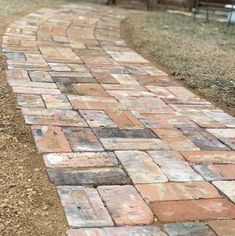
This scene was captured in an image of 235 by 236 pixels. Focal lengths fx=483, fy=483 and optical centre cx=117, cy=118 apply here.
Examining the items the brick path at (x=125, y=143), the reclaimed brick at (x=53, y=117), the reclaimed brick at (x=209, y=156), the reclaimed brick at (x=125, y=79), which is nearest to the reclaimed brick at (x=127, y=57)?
the brick path at (x=125, y=143)

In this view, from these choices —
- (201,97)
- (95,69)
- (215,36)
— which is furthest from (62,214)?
(215,36)

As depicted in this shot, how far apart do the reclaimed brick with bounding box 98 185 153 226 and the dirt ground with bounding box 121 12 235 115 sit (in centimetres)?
187

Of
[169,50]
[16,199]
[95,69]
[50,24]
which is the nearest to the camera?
[16,199]

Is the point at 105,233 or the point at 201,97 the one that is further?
the point at 201,97

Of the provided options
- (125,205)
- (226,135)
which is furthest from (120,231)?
(226,135)

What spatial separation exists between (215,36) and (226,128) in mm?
4369

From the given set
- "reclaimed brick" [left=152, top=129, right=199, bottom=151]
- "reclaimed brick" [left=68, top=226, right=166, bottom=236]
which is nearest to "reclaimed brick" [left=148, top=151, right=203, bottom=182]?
"reclaimed brick" [left=152, top=129, right=199, bottom=151]

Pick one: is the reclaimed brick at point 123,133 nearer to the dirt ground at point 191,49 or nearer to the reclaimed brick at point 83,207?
the reclaimed brick at point 83,207

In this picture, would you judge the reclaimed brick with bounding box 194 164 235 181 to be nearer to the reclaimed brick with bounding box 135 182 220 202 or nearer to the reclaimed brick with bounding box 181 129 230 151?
the reclaimed brick with bounding box 135 182 220 202

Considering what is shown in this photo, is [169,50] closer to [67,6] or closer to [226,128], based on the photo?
[226,128]

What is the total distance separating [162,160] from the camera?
2896 mm

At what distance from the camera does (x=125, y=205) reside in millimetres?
2350

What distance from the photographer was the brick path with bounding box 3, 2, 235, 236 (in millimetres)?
2283

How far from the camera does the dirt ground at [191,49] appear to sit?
15.6 ft
